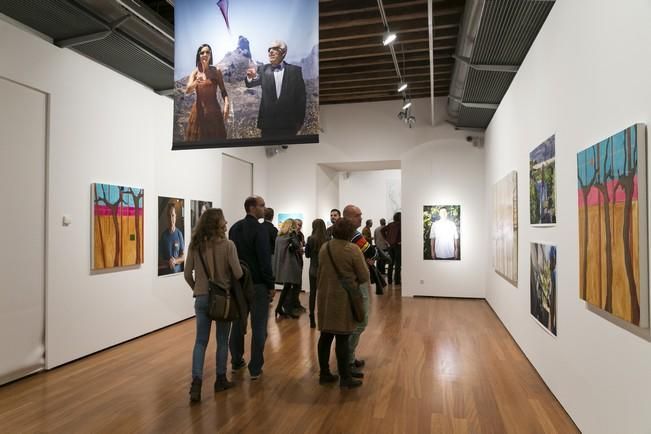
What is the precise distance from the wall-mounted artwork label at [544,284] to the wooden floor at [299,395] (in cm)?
70

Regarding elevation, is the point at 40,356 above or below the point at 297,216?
below

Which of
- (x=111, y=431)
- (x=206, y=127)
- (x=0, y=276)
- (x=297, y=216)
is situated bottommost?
(x=111, y=431)

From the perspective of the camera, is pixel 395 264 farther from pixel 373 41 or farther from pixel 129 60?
pixel 129 60

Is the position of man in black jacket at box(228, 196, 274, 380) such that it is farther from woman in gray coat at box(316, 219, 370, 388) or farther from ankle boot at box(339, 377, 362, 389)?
ankle boot at box(339, 377, 362, 389)

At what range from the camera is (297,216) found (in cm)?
1192

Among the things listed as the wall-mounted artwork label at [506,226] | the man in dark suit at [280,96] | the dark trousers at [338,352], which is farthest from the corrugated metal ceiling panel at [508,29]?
the dark trousers at [338,352]

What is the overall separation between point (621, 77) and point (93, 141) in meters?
5.89

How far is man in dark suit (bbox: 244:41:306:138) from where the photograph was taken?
4.28m

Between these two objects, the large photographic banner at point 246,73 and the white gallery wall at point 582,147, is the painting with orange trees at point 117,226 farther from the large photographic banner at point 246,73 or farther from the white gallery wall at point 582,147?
the white gallery wall at point 582,147

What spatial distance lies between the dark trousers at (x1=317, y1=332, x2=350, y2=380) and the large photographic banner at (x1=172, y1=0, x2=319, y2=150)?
1.95 m

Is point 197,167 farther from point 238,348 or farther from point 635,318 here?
point 635,318

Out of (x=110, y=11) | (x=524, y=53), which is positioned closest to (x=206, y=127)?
(x=110, y=11)

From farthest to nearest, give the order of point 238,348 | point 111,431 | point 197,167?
point 197,167 → point 238,348 → point 111,431

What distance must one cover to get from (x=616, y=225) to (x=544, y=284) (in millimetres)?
2033
